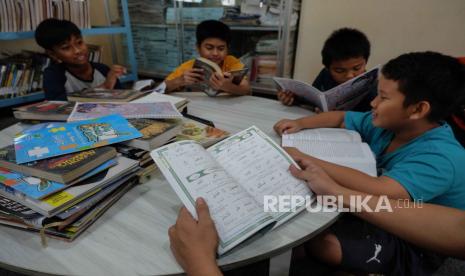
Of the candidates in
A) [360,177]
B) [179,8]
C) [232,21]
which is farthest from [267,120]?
[179,8]

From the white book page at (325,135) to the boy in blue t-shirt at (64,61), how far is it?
1.01 metres

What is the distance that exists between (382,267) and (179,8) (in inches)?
92.8

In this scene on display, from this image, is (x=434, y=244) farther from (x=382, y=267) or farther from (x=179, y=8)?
(x=179, y=8)

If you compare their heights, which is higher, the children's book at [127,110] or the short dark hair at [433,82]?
the short dark hair at [433,82]

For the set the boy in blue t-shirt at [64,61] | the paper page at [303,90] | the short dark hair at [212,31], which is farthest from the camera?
the short dark hair at [212,31]

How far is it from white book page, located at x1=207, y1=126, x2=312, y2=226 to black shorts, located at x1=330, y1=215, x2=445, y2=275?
0.23 metres

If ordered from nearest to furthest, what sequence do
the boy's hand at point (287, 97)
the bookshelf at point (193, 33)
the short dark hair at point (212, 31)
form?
the boy's hand at point (287, 97)
the short dark hair at point (212, 31)
the bookshelf at point (193, 33)

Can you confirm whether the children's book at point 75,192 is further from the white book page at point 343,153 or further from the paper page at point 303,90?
the paper page at point 303,90

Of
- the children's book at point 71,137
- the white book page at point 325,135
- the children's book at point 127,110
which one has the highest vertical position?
the children's book at point 127,110

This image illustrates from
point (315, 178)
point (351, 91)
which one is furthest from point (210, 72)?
point (315, 178)

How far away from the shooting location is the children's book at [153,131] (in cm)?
65

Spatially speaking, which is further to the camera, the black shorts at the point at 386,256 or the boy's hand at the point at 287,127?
the boy's hand at the point at 287,127

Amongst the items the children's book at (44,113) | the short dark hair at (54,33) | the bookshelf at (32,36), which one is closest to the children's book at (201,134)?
the children's book at (44,113)

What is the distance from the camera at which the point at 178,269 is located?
43 cm
